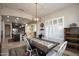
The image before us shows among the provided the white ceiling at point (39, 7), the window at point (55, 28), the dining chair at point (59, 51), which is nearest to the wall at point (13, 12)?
the white ceiling at point (39, 7)

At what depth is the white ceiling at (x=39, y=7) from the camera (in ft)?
6.54

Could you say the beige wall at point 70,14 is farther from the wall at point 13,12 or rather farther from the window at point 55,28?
the wall at point 13,12

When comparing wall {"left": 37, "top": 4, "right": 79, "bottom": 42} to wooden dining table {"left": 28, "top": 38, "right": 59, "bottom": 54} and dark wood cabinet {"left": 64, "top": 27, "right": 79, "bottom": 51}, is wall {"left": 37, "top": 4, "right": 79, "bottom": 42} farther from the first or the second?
wooden dining table {"left": 28, "top": 38, "right": 59, "bottom": 54}

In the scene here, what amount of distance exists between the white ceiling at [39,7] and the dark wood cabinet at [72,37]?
0.53m

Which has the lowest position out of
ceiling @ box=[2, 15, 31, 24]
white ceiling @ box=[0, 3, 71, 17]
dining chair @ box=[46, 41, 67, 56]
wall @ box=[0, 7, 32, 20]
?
dining chair @ box=[46, 41, 67, 56]

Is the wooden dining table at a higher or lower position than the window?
lower

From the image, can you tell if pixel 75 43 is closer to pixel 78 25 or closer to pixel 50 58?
pixel 78 25

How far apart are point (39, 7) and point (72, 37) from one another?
38.4 inches

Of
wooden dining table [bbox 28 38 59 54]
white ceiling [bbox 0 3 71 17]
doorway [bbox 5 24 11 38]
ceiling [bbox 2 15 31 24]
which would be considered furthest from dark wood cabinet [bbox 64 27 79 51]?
doorway [bbox 5 24 11 38]

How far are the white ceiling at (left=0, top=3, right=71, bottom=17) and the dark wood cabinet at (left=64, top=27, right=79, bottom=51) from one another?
53 cm

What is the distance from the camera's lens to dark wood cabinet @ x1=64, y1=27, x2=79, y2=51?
194 cm

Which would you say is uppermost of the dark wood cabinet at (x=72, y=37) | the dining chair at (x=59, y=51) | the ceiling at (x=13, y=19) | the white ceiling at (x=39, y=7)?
the white ceiling at (x=39, y=7)

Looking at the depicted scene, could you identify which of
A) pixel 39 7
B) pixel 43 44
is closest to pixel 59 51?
pixel 43 44

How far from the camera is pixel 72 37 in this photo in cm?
197
